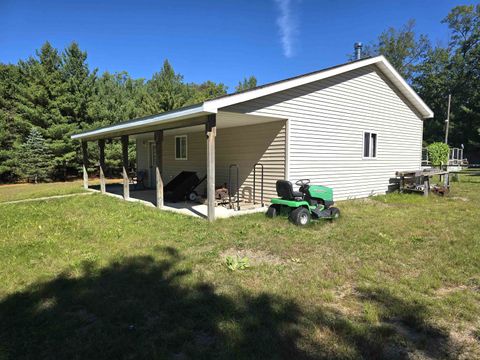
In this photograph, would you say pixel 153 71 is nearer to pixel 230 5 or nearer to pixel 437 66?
pixel 230 5

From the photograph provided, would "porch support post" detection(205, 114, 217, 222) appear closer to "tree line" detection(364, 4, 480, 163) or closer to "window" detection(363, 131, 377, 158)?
"window" detection(363, 131, 377, 158)

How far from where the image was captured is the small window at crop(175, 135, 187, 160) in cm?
1197

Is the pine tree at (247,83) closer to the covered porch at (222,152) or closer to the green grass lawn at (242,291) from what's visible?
the covered porch at (222,152)

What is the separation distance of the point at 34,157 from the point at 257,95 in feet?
54.9

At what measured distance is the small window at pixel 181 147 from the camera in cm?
1197

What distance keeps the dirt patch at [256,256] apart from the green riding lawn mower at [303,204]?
5.73 ft

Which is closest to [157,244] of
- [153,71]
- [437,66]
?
[153,71]

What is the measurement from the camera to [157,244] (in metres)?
4.93

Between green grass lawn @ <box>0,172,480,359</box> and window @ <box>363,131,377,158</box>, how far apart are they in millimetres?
4408

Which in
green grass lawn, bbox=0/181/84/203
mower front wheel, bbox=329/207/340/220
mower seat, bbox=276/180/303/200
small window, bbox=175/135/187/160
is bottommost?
green grass lawn, bbox=0/181/84/203

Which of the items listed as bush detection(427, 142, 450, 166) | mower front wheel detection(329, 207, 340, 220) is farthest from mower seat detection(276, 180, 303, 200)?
bush detection(427, 142, 450, 166)

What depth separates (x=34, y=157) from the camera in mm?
17766

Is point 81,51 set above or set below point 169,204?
above

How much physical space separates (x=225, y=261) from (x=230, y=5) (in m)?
10.7
